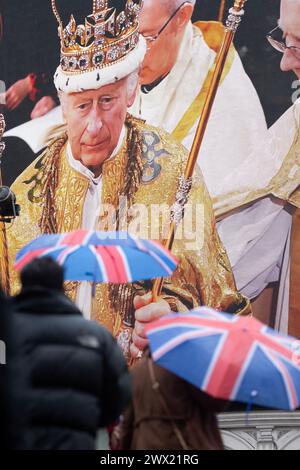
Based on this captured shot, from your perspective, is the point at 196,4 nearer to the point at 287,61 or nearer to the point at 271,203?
the point at 287,61

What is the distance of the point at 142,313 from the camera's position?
1129 cm

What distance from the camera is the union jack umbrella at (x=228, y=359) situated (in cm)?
425

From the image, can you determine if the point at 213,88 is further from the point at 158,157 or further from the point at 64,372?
the point at 64,372

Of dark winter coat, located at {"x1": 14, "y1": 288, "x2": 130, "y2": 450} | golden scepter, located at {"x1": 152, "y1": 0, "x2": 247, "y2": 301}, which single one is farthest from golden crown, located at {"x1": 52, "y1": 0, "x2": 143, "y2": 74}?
dark winter coat, located at {"x1": 14, "y1": 288, "x2": 130, "y2": 450}

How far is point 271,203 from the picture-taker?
11.4 meters

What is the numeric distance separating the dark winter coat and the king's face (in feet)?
25.4

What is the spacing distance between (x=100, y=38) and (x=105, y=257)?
6.80m

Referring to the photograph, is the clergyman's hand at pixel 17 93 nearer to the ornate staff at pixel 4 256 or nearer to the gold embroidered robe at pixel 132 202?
the ornate staff at pixel 4 256

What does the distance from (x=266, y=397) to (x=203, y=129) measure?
24.6 ft

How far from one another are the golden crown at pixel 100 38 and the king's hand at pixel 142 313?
2.56m

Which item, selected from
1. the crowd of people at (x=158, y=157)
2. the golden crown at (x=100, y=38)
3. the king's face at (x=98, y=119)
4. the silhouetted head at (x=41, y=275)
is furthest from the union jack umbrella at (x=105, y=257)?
the golden crown at (x=100, y=38)

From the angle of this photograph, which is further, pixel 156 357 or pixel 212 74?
pixel 212 74

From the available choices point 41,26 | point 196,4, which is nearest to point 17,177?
point 41,26

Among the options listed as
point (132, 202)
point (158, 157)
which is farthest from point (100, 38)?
point (132, 202)
